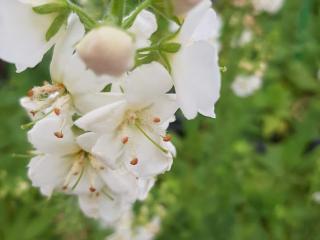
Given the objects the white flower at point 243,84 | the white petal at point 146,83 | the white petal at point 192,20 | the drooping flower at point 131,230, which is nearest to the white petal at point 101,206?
the white petal at point 146,83

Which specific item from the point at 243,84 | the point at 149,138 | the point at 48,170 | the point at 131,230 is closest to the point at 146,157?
the point at 149,138

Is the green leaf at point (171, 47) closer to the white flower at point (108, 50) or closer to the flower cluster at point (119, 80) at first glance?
the flower cluster at point (119, 80)

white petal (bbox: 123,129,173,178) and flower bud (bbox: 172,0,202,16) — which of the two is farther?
white petal (bbox: 123,129,173,178)

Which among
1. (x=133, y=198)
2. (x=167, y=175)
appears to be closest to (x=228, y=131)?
(x=167, y=175)

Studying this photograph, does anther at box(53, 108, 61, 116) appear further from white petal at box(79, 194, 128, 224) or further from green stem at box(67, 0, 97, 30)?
white petal at box(79, 194, 128, 224)

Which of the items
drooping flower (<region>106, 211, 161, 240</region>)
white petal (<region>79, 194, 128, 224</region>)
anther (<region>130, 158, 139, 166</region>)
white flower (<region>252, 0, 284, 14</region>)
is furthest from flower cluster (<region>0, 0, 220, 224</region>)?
white flower (<region>252, 0, 284, 14</region>)

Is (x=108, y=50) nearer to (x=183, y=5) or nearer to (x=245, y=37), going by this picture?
(x=183, y=5)

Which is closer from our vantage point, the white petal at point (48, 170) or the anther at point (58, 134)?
the anther at point (58, 134)
